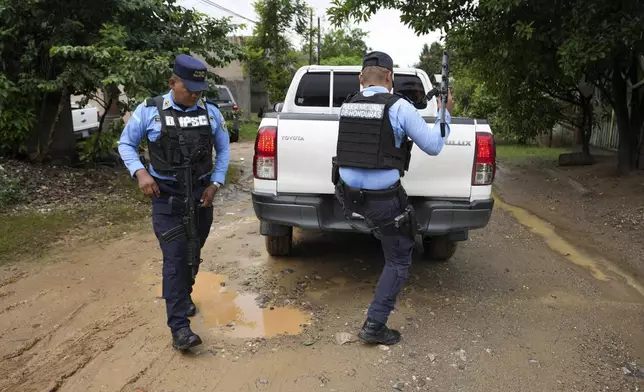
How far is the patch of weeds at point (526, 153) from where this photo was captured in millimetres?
13204

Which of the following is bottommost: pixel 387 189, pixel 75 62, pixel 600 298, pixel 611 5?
pixel 600 298

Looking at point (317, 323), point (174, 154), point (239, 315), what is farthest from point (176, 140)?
point (317, 323)

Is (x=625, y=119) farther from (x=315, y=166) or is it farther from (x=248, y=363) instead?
(x=248, y=363)

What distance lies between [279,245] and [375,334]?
5.85ft

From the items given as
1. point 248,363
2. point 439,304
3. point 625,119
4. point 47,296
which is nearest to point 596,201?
point 625,119

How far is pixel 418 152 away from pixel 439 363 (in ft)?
4.94

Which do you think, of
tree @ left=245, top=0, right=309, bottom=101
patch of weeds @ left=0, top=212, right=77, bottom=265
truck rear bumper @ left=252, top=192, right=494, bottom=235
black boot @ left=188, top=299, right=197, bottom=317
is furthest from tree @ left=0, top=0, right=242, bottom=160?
tree @ left=245, top=0, right=309, bottom=101

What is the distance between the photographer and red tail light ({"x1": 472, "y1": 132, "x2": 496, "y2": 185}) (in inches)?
155

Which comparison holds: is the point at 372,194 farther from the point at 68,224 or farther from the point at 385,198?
the point at 68,224

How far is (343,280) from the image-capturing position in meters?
4.60

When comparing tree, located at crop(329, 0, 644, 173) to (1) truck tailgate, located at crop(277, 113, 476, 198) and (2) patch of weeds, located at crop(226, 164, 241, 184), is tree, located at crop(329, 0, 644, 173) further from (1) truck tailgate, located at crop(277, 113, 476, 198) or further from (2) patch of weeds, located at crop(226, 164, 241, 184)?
(1) truck tailgate, located at crop(277, 113, 476, 198)

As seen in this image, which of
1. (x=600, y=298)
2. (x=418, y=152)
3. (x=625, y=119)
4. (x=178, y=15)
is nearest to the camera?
(x=418, y=152)

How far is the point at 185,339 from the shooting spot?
323 cm

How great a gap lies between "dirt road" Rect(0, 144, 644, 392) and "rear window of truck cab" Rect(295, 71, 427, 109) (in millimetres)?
1544
